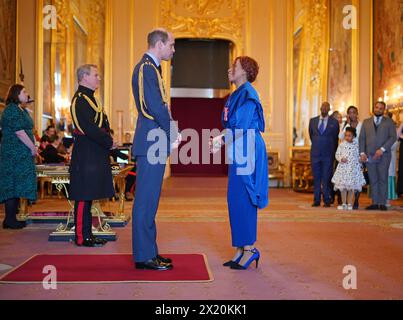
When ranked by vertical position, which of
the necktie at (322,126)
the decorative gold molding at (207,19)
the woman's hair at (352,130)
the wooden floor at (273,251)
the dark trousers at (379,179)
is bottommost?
the wooden floor at (273,251)

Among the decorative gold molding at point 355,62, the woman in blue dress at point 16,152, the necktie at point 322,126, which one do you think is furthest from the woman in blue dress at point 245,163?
the decorative gold molding at point 355,62

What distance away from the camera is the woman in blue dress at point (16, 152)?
5.93 metres

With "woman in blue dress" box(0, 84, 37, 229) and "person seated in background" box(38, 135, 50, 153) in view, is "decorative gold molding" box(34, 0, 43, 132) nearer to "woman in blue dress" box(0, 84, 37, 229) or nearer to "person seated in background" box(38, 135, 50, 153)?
"person seated in background" box(38, 135, 50, 153)

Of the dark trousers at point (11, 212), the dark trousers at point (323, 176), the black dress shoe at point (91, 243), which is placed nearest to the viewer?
the black dress shoe at point (91, 243)

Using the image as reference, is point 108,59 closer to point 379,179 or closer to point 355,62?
point 355,62

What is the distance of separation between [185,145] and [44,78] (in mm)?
9361

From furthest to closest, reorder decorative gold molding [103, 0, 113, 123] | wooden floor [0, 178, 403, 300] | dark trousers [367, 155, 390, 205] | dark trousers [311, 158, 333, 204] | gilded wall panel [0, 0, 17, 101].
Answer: decorative gold molding [103, 0, 113, 123], gilded wall panel [0, 0, 17, 101], dark trousers [311, 158, 333, 204], dark trousers [367, 155, 390, 205], wooden floor [0, 178, 403, 300]

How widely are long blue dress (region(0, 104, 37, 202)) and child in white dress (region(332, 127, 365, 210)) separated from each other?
4.62 meters

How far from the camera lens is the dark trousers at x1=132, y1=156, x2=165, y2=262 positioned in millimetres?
3955

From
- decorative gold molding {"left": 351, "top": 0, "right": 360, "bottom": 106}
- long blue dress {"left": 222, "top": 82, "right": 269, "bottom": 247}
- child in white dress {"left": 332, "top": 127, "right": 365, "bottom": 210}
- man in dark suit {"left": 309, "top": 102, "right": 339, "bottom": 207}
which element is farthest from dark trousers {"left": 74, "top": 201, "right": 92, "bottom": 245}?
decorative gold molding {"left": 351, "top": 0, "right": 360, "bottom": 106}

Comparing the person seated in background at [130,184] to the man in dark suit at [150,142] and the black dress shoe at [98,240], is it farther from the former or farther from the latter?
the man in dark suit at [150,142]

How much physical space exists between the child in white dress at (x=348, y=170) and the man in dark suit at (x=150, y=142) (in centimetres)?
492

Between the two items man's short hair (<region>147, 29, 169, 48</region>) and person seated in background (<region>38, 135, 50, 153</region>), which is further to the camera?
person seated in background (<region>38, 135, 50, 153</region>)
